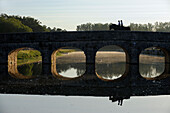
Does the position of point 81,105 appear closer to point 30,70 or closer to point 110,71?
point 110,71

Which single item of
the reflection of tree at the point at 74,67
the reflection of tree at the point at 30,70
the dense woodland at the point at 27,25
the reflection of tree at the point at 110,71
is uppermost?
the dense woodland at the point at 27,25

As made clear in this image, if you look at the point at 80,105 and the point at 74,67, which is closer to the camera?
the point at 80,105

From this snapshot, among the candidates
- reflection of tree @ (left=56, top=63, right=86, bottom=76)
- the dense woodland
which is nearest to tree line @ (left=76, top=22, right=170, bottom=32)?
the dense woodland

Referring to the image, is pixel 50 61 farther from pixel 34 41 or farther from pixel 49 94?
pixel 49 94

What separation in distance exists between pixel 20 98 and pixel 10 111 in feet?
6.97

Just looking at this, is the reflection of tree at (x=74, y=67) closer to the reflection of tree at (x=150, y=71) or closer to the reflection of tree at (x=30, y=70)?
the reflection of tree at (x=30, y=70)

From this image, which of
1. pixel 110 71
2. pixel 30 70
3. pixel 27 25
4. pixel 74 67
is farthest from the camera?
pixel 27 25

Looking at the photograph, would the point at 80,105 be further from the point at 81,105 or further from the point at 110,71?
the point at 110,71

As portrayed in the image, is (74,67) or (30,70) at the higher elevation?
(30,70)

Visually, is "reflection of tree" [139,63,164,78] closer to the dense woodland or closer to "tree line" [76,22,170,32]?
the dense woodland

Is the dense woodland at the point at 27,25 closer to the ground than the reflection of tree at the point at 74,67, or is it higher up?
higher up

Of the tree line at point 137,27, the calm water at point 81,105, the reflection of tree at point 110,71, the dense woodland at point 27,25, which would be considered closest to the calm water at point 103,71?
the reflection of tree at point 110,71

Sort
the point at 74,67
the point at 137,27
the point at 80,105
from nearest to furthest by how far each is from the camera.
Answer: the point at 80,105, the point at 74,67, the point at 137,27

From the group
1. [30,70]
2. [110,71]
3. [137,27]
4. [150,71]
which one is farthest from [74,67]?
[137,27]
